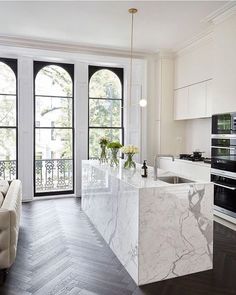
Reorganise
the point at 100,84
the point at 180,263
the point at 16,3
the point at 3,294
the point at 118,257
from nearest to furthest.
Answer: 1. the point at 3,294
2. the point at 180,263
3. the point at 118,257
4. the point at 16,3
5. the point at 100,84

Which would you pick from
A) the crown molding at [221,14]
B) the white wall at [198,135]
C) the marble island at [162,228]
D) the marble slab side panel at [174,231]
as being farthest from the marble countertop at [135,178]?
the crown molding at [221,14]

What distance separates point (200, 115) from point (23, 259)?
3898 mm

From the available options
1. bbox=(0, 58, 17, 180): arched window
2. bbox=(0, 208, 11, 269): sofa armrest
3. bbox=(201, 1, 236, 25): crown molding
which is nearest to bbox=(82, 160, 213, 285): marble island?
bbox=(0, 208, 11, 269): sofa armrest

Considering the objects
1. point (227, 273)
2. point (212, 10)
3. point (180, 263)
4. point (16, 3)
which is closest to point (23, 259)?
point (180, 263)

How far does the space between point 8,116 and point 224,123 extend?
13.9 ft

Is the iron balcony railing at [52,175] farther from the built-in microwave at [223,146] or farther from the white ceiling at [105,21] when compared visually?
the built-in microwave at [223,146]

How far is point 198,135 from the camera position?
18.5 ft

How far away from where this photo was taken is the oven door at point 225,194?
153 inches

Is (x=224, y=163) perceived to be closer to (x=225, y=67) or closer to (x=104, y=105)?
(x=225, y=67)

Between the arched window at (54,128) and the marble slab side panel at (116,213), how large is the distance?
1.85m

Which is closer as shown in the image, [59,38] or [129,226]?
[129,226]

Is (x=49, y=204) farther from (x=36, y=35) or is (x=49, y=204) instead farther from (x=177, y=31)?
(x=177, y=31)

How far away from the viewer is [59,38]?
5.20 metres

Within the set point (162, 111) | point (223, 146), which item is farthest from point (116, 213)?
point (162, 111)
